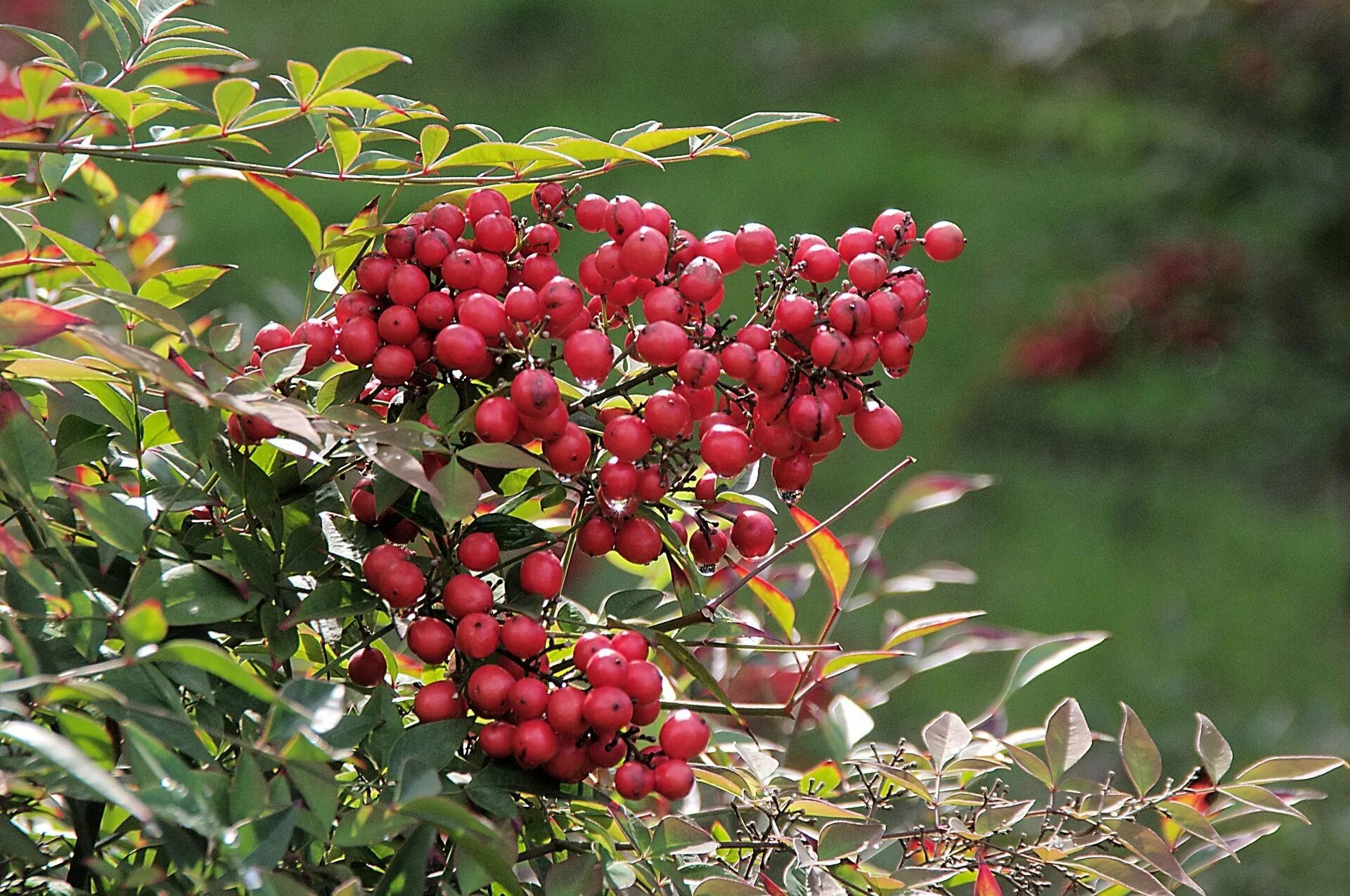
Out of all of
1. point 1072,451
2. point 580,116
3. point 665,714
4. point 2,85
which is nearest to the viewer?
point 665,714

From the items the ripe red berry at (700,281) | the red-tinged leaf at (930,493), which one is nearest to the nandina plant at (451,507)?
the ripe red berry at (700,281)

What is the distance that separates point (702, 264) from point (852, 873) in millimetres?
268

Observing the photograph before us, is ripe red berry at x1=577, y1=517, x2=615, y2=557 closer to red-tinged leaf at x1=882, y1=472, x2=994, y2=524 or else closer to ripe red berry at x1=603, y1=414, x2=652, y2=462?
ripe red berry at x1=603, y1=414, x2=652, y2=462

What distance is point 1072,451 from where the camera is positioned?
3133 mm

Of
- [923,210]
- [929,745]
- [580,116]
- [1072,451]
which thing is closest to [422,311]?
[929,745]

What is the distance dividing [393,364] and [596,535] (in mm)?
112

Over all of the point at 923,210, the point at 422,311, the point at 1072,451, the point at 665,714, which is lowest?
the point at 1072,451

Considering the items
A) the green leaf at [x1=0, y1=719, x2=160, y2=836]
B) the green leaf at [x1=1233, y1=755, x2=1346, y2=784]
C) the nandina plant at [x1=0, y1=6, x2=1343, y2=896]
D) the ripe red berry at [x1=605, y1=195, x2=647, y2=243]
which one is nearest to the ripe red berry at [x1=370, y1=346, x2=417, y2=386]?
the nandina plant at [x1=0, y1=6, x2=1343, y2=896]

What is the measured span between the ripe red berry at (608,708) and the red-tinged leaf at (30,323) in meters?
0.23

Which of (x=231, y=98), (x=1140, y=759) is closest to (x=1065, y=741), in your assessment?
(x=1140, y=759)

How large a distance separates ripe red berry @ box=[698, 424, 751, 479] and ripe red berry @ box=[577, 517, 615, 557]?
0.05m

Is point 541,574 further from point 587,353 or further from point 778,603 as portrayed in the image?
point 778,603

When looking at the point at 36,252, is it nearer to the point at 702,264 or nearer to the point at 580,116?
the point at 702,264

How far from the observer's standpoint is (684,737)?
54 cm
